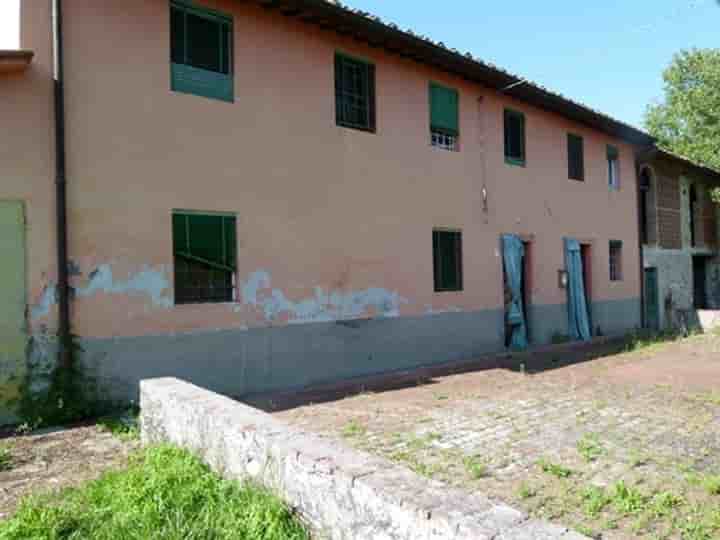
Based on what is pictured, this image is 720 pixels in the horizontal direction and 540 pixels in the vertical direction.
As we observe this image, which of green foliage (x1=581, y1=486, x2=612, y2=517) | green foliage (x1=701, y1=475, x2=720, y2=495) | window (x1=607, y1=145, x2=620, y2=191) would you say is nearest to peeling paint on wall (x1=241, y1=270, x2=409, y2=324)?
green foliage (x1=581, y1=486, x2=612, y2=517)

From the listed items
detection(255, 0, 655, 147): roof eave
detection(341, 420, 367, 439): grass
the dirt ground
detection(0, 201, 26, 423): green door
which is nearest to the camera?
the dirt ground

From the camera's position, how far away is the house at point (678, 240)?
1794 centimetres

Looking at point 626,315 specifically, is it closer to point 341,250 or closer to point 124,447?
point 341,250

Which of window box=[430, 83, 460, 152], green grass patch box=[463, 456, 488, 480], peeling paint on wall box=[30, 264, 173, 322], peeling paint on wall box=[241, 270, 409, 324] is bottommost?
green grass patch box=[463, 456, 488, 480]

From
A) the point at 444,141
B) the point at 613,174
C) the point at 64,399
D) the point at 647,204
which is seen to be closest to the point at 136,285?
the point at 64,399

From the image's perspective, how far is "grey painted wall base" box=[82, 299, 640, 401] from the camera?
6.89 m

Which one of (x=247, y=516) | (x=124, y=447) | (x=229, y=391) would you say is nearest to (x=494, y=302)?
(x=229, y=391)

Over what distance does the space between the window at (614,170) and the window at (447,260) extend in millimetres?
7555

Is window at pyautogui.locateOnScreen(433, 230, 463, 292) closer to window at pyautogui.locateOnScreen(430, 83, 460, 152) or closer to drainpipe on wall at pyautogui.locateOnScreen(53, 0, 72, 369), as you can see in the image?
window at pyautogui.locateOnScreen(430, 83, 460, 152)

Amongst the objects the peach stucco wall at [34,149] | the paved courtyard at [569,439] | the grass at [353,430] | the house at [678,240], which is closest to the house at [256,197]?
the peach stucco wall at [34,149]

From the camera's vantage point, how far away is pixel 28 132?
249 inches

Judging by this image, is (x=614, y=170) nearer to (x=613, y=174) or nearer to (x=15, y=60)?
(x=613, y=174)

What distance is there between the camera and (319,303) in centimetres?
892

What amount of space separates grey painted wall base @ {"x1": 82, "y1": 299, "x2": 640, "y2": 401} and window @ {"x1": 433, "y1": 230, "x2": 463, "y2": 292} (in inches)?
24.7
